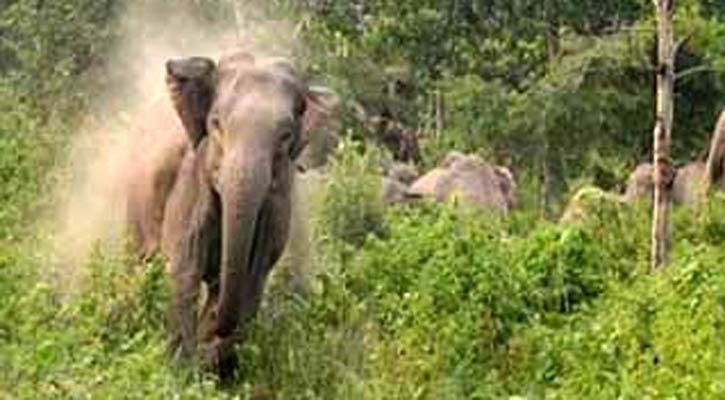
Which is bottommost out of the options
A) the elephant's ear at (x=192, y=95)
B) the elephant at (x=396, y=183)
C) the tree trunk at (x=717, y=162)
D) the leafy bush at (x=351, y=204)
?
the elephant at (x=396, y=183)

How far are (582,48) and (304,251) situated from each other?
11.8 meters

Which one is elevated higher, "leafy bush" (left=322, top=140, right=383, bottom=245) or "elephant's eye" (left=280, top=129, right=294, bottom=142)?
"elephant's eye" (left=280, top=129, right=294, bottom=142)

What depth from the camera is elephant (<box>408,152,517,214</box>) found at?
1491 centimetres

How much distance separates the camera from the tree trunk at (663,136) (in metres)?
9.23

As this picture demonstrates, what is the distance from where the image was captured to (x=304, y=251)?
340 inches

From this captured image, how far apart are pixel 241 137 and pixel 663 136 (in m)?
2.80

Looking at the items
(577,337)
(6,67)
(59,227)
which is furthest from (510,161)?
(577,337)

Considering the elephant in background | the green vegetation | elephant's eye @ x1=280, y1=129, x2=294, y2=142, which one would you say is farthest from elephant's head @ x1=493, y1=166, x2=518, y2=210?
elephant's eye @ x1=280, y1=129, x2=294, y2=142

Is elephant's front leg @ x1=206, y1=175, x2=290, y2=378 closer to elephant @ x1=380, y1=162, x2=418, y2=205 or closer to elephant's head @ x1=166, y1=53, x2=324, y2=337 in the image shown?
elephant's head @ x1=166, y1=53, x2=324, y2=337

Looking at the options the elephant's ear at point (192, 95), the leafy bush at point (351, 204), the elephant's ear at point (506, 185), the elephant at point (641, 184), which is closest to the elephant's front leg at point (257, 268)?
the elephant's ear at point (192, 95)

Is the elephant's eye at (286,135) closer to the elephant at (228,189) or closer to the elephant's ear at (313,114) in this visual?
the elephant at (228,189)

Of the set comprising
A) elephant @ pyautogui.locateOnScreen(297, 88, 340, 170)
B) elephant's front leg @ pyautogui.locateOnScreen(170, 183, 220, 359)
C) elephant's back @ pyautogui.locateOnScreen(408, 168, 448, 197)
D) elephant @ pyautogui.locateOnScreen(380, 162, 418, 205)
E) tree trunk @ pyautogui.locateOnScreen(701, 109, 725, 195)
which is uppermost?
elephant @ pyautogui.locateOnScreen(297, 88, 340, 170)

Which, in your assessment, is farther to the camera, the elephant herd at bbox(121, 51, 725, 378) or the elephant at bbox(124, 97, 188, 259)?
the elephant at bbox(124, 97, 188, 259)

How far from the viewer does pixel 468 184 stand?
15.3 meters
